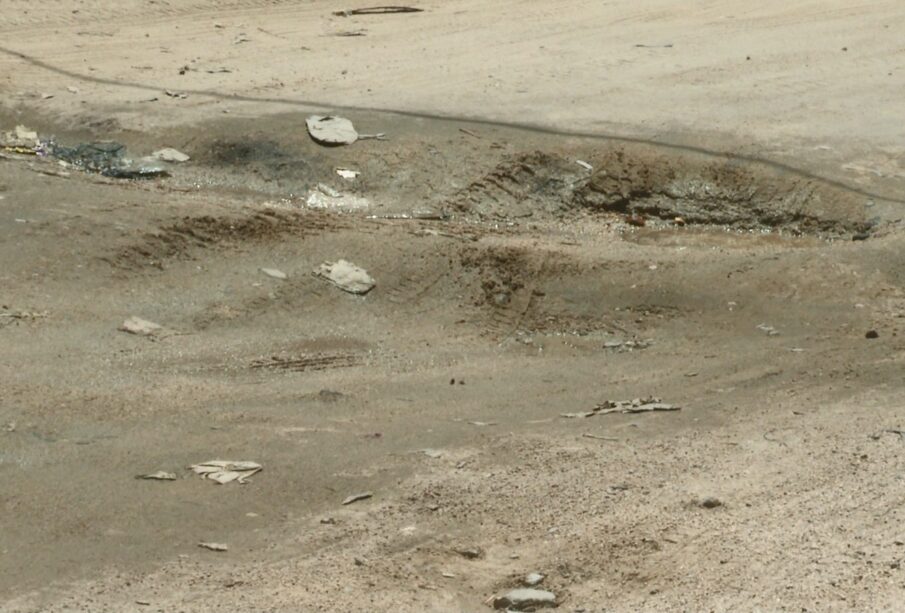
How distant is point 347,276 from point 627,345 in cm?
162

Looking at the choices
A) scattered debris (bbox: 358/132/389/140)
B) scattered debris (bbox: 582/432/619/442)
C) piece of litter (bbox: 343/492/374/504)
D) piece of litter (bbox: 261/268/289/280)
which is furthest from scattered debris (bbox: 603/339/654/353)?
scattered debris (bbox: 358/132/389/140)

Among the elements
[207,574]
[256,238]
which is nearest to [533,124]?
[256,238]

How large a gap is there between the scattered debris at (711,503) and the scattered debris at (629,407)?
1.01 meters

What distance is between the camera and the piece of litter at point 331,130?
927 cm

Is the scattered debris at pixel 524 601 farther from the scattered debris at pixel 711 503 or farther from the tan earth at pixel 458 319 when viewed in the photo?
the scattered debris at pixel 711 503

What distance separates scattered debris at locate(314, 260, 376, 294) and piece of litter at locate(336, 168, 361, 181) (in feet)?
4.16

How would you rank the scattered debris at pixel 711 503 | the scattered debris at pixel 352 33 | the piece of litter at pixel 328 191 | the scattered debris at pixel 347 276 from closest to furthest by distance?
the scattered debris at pixel 711 503 → the scattered debris at pixel 347 276 → the piece of litter at pixel 328 191 → the scattered debris at pixel 352 33

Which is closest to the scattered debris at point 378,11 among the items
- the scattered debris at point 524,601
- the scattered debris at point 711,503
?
the scattered debris at point 711,503

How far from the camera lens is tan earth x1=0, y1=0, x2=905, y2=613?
493cm

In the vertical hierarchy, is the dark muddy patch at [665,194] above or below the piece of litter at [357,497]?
above

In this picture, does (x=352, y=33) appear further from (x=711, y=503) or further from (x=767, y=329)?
(x=711, y=503)

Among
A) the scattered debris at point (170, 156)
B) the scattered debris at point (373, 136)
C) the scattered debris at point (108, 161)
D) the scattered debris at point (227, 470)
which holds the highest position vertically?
the scattered debris at point (373, 136)

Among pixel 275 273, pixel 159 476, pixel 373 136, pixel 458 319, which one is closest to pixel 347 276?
pixel 275 273

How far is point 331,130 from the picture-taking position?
9.41 metres
